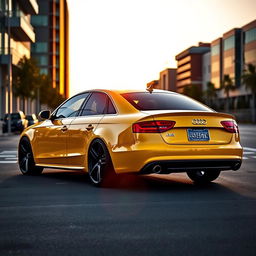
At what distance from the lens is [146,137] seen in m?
8.55

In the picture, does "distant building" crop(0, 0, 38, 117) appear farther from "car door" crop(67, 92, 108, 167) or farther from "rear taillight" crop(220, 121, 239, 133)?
"rear taillight" crop(220, 121, 239, 133)

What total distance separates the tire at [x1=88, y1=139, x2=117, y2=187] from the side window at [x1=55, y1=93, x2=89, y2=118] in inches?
47.4

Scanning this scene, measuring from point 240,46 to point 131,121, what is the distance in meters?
116

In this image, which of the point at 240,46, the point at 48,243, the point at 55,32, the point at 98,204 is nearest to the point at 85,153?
the point at 98,204

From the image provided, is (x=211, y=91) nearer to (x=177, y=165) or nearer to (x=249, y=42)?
(x=249, y=42)

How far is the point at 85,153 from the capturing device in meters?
9.62

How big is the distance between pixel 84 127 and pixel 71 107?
109 centimetres

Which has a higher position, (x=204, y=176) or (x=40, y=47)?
(x=40, y=47)

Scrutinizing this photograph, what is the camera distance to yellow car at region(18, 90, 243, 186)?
856 cm

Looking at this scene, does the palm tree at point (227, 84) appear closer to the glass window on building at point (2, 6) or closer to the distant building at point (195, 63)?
the distant building at point (195, 63)

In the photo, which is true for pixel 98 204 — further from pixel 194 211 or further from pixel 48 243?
pixel 48 243

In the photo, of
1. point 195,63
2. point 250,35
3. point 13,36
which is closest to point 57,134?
point 13,36

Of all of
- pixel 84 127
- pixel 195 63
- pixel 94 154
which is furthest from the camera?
pixel 195 63

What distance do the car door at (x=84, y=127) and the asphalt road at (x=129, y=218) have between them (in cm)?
46
